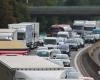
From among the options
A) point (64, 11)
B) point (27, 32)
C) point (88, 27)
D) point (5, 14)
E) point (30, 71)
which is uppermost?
point (30, 71)

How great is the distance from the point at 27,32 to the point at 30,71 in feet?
151

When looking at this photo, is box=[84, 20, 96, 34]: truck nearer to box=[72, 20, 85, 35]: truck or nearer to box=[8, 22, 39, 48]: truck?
box=[72, 20, 85, 35]: truck

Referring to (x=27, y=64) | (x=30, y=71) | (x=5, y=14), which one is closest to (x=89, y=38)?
(x=5, y=14)

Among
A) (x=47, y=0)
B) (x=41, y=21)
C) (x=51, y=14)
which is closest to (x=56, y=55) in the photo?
(x=51, y=14)

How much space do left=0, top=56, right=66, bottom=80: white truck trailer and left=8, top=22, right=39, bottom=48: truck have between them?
124 ft

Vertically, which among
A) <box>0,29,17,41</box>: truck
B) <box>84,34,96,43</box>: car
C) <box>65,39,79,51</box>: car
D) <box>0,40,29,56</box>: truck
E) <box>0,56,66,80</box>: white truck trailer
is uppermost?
<box>0,56,66,80</box>: white truck trailer

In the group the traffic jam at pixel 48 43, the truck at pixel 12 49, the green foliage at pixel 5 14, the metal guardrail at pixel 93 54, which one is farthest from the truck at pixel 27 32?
the truck at pixel 12 49

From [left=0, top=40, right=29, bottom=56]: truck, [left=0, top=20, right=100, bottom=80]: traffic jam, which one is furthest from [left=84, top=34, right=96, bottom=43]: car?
[left=0, top=40, right=29, bottom=56]: truck

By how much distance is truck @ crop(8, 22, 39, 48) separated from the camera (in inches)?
2431

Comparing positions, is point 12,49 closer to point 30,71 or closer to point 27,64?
point 27,64

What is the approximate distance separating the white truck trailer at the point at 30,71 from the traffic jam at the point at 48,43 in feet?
0.94

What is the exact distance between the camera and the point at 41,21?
465 feet

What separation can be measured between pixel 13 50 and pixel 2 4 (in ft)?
189

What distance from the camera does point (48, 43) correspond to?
63.7 metres
